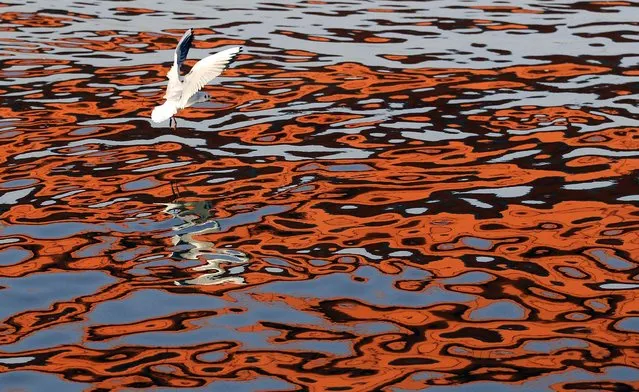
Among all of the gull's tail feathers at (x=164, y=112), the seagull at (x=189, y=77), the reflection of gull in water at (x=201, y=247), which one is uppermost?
the seagull at (x=189, y=77)

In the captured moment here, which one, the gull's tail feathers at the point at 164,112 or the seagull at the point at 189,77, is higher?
the seagull at the point at 189,77

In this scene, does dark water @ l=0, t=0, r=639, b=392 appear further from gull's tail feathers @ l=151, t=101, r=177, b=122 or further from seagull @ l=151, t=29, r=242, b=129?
seagull @ l=151, t=29, r=242, b=129

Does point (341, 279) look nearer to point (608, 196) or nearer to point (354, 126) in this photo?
point (608, 196)

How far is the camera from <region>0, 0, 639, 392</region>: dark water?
850cm

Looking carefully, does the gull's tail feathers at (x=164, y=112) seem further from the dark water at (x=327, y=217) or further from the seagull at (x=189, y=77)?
the dark water at (x=327, y=217)

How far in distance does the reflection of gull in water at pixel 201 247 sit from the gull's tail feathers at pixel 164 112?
104 cm

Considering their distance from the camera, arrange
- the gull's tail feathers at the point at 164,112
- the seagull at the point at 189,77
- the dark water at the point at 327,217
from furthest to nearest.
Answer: the seagull at the point at 189,77 → the gull's tail feathers at the point at 164,112 → the dark water at the point at 327,217

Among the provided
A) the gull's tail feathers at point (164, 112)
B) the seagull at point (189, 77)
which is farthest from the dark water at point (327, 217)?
the seagull at point (189, 77)

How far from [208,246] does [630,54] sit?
10.7 meters

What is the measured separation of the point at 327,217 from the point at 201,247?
1.42 m

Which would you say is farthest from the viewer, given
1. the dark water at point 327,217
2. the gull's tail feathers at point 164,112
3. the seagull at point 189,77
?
the seagull at point 189,77

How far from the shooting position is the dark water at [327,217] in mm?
8500

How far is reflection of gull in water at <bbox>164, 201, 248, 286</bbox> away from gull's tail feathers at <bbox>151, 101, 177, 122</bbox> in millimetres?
1036

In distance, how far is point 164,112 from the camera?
12711mm
